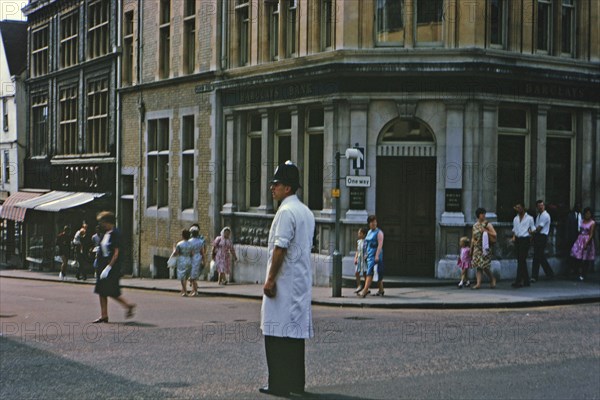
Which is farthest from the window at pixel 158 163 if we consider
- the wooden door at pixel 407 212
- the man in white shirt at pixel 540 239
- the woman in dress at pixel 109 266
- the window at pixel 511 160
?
the woman in dress at pixel 109 266

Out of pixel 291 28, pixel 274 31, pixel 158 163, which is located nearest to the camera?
pixel 291 28

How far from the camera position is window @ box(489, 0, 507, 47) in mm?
24436

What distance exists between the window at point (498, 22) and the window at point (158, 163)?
45.7 ft

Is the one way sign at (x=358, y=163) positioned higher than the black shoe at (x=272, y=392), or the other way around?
the one way sign at (x=358, y=163)

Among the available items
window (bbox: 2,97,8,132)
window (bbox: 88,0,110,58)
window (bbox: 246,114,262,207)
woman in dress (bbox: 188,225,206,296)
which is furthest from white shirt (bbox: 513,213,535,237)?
window (bbox: 2,97,8,132)

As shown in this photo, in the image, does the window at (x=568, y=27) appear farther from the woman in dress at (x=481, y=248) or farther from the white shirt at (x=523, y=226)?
the woman in dress at (x=481, y=248)

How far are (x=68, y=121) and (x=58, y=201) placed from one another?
14.9ft

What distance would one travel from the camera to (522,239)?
22578 mm

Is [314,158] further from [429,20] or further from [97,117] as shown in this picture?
[97,117]

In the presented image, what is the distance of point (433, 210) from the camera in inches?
961

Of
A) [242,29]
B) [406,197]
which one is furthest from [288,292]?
[242,29]

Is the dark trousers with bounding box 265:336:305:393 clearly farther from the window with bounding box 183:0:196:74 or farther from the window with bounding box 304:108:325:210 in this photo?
the window with bounding box 183:0:196:74

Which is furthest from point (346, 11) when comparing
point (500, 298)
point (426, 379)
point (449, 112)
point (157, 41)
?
point (426, 379)

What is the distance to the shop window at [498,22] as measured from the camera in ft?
80.2
